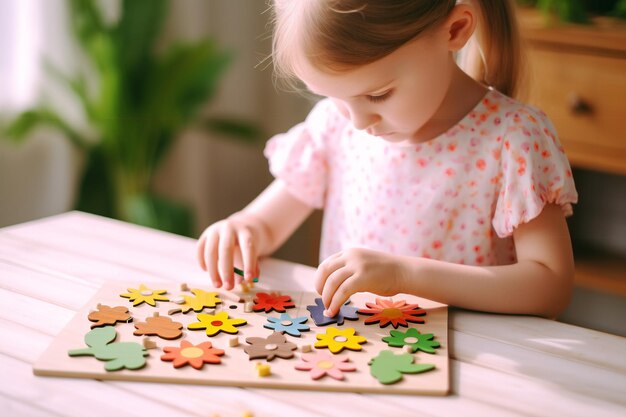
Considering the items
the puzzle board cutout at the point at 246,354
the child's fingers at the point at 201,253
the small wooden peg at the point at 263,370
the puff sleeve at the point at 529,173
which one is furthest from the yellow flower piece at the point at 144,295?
the puff sleeve at the point at 529,173

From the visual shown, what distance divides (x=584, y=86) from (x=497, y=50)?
2.78 ft

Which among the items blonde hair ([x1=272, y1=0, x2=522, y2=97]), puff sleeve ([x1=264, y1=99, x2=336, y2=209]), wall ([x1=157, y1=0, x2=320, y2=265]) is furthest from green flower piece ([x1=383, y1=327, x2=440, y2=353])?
wall ([x1=157, y1=0, x2=320, y2=265])

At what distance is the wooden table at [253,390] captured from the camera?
749 mm

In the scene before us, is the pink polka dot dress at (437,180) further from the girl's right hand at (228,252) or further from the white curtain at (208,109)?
the white curtain at (208,109)

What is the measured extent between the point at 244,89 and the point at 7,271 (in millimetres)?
1842

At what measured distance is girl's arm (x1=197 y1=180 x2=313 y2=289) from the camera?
42.3 inches

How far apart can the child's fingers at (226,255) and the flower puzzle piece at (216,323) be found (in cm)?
10

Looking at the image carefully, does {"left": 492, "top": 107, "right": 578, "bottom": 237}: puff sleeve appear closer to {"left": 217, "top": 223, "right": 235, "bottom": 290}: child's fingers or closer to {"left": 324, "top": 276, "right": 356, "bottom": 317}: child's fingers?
{"left": 324, "top": 276, "right": 356, "bottom": 317}: child's fingers

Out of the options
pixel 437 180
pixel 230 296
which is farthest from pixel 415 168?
pixel 230 296

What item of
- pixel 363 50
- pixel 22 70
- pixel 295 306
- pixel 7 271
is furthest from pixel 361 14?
pixel 22 70

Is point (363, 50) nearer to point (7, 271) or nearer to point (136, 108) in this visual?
point (7, 271)

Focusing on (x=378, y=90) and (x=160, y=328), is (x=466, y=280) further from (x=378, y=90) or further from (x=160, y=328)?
(x=160, y=328)

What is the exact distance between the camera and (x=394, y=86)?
3.37ft

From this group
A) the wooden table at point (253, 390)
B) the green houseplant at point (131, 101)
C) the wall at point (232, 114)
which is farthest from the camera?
the wall at point (232, 114)
